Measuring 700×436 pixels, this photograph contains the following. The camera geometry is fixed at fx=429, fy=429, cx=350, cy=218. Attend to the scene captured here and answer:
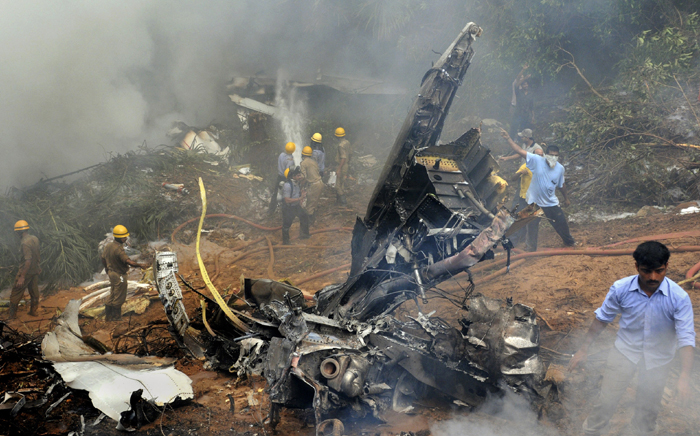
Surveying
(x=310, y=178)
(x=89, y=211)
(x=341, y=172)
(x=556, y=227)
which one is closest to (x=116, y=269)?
(x=89, y=211)

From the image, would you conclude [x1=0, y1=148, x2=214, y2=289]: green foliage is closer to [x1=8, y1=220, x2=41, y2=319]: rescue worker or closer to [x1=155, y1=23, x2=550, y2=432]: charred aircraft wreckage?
[x1=8, y1=220, x2=41, y2=319]: rescue worker

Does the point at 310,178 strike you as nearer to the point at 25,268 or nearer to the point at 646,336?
the point at 25,268

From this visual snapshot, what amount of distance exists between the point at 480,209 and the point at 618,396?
82.7 inches

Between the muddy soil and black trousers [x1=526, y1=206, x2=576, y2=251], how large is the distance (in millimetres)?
413

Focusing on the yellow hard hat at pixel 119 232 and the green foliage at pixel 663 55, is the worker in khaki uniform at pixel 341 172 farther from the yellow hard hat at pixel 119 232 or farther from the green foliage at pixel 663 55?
the green foliage at pixel 663 55

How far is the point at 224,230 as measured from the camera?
11.6m

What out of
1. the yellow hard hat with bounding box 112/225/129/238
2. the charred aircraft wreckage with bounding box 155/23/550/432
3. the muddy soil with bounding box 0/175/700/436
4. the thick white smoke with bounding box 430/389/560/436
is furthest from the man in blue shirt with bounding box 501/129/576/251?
the yellow hard hat with bounding box 112/225/129/238

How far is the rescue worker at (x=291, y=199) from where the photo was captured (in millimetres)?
10648

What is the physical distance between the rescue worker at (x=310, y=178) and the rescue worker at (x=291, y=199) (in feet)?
0.96

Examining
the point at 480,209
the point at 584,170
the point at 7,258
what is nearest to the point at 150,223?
the point at 7,258

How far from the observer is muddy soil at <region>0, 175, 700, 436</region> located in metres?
4.17

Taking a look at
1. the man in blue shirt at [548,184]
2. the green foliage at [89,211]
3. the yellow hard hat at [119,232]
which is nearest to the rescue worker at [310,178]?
the green foliage at [89,211]

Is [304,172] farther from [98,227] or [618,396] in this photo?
[618,396]

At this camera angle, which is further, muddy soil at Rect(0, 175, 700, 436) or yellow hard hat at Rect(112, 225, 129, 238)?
yellow hard hat at Rect(112, 225, 129, 238)
